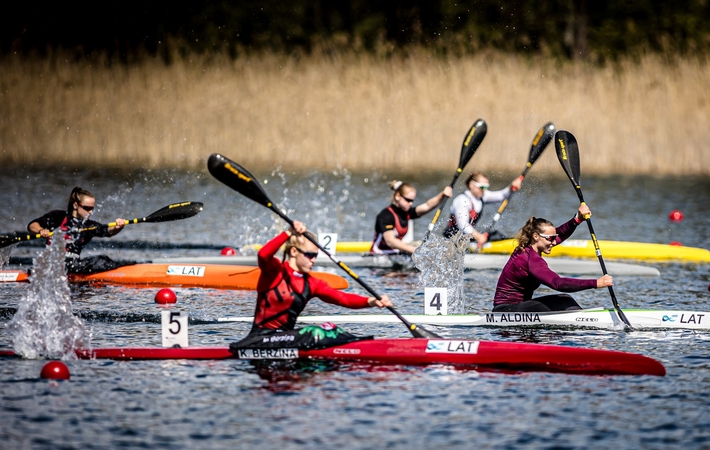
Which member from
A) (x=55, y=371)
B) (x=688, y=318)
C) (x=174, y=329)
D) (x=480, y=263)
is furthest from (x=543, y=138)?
(x=55, y=371)

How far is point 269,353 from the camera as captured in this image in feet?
29.7

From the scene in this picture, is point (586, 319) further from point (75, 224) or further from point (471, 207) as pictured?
point (75, 224)

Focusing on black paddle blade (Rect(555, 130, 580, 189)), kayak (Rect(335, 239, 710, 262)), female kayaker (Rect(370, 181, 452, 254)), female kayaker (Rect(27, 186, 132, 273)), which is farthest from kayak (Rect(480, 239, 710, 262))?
female kayaker (Rect(27, 186, 132, 273))

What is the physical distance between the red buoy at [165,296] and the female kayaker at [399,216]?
11.1 feet

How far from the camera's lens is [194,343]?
1026 cm

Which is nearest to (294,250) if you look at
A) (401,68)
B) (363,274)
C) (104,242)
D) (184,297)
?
(184,297)

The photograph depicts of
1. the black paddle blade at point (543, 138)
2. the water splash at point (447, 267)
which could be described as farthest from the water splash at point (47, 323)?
the black paddle blade at point (543, 138)

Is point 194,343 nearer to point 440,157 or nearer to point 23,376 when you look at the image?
point 23,376

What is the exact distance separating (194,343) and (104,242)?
8303 millimetres

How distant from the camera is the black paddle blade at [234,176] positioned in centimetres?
942

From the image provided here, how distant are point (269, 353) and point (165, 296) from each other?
3845 mm

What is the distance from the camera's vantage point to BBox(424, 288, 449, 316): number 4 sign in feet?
36.4

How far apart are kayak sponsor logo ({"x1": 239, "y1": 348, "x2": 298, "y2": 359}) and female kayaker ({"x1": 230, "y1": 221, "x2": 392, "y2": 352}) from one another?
0.04 meters

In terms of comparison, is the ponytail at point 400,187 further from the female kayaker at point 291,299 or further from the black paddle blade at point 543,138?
the female kayaker at point 291,299
